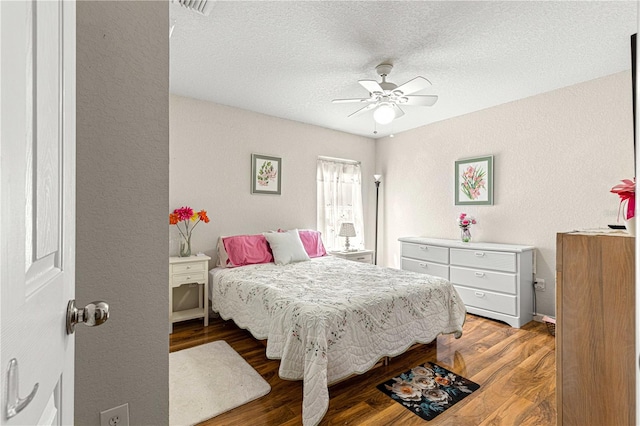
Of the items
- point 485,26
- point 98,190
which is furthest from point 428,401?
point 485,26

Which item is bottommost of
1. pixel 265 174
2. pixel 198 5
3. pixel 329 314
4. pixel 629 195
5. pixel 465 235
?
pixel 329 314

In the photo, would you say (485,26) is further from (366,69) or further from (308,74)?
(308,74)

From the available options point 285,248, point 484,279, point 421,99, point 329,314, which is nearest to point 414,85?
point 421,99

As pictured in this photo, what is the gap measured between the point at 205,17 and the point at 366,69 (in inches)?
54.9

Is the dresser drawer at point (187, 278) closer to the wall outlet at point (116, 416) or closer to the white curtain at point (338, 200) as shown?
the white curtain at point (338, 200)

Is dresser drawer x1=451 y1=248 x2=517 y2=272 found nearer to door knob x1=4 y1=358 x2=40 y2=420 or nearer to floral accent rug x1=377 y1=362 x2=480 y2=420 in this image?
floral accent rug x1=377 y1=362 x2=480 y2=420

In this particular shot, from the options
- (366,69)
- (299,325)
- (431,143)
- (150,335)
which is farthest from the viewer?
(431,143)

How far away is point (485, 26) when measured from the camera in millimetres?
2148

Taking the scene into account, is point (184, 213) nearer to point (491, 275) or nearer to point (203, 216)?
point (203, 216)

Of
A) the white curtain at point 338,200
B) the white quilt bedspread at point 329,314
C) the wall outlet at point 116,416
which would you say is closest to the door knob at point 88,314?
the wall outlet at point 116,416

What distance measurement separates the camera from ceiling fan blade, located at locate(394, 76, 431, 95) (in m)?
2.40

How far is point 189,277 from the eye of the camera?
3158 millimetres

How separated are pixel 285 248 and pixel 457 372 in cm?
211

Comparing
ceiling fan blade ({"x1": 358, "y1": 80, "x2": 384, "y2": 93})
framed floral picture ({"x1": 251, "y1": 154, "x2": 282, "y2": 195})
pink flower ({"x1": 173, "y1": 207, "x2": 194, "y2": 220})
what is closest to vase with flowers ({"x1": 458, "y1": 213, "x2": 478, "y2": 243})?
ceiling fan blade ({"x1": 358, "y1": 80, "x2": 384, "y2": 93})
